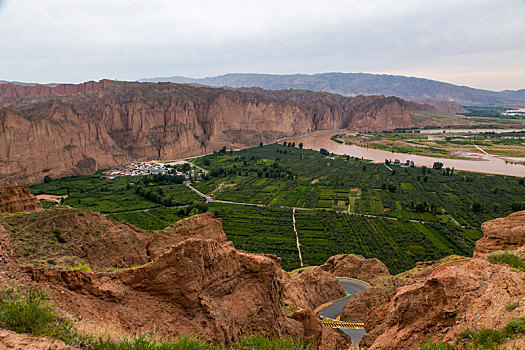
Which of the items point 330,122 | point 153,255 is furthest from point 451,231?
point 330,122

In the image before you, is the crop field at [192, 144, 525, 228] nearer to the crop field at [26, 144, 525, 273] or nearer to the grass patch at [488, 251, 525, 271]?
the crop field at [26, 144, 525, 273]

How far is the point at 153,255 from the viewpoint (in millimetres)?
18219

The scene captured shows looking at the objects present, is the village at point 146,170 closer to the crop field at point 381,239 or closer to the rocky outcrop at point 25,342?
the crop field at point 381,239

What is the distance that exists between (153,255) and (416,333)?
13.3 metres

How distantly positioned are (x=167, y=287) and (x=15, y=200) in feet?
45.2

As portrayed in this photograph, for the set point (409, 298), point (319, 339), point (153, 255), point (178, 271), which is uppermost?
point (178, 271)

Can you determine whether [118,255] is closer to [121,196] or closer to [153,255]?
[153,255]

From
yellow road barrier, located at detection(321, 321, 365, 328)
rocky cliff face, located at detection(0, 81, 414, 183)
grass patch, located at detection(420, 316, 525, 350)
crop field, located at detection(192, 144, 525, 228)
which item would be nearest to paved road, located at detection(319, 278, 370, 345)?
yellow road barrier, located at detection(321, 321, 365, 328)

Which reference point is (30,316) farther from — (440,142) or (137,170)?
(440,142)

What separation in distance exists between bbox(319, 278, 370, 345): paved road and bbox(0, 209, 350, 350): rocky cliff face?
7.72ft

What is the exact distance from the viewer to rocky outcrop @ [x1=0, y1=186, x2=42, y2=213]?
1878cm

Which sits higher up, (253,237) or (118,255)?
(118,255)

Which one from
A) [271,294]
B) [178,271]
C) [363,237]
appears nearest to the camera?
[178,271]

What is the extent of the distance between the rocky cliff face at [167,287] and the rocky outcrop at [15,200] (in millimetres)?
3086
